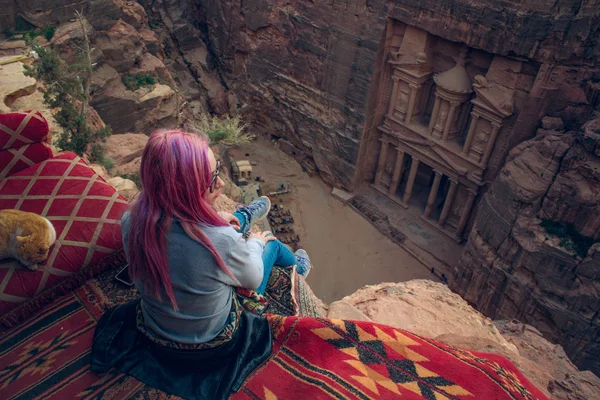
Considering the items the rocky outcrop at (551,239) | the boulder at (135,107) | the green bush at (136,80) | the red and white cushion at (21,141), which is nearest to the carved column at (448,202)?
the rocky outcrop at (551,239)

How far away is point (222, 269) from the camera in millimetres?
2682

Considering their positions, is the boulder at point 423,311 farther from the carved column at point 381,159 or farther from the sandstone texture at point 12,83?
the carved column at point 381,159

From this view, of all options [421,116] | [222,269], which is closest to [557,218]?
[421,116]

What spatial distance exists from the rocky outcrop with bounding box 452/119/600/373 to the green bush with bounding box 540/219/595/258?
2 cm

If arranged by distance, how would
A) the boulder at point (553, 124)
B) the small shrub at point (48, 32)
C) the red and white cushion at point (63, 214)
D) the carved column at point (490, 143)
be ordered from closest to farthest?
the red and white cushion at point (63, 214) < the boulder at point (553, 124) < the carved column at point (490, 143) < the small shrub at point (48, 32)

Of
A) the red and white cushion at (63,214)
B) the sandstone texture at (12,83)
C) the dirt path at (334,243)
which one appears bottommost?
the dirt path at (334,243)

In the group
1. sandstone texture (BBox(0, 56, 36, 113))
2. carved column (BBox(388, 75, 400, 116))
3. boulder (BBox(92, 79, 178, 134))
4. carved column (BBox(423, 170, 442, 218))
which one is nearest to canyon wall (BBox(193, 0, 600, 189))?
carved column (BBox(388, 75, 400, 116))

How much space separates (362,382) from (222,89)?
2044 centimetres

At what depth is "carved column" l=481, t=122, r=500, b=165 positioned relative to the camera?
12.5 metres

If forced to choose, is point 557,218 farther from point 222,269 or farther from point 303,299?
point 222,269

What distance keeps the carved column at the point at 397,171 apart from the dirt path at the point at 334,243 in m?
1.76

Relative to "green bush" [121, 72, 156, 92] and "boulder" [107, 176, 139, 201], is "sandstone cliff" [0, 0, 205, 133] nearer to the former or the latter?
"green bush" [121, 72, 156, 92]

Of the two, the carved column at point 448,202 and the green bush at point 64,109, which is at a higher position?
the green bush at point 64,109

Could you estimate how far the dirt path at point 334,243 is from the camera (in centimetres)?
1397
